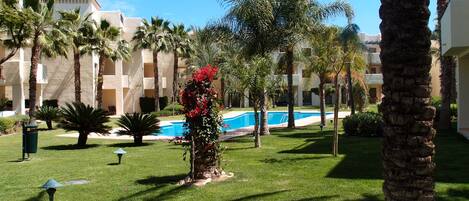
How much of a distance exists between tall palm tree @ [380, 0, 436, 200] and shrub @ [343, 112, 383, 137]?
582 inches

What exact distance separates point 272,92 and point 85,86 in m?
26.9

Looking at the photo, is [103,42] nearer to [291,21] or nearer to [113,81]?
[113,81]

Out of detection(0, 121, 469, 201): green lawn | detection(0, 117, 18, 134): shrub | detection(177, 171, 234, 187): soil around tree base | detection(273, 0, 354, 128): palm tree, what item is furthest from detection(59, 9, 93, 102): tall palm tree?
detection(177, 171, 234, 187): soil around tree base

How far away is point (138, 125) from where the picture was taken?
1905 centimetres

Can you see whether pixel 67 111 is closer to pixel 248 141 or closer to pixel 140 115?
pixel 140 115

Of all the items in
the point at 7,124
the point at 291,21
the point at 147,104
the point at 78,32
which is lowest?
the point at 7,124

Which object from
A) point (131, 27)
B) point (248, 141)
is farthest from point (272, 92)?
point (131, 27)

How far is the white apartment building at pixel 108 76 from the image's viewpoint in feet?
136

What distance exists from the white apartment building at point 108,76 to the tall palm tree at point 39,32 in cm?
674

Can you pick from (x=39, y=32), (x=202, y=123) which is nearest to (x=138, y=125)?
(x=202, y=123)

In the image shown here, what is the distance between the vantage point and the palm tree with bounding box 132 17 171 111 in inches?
1716

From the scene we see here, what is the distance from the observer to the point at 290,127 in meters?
26.6

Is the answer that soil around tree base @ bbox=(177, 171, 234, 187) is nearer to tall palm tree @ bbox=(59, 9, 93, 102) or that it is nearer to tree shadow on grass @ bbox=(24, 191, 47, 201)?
tree shadow on grass @ bbox=(24, 191, 47, 201)

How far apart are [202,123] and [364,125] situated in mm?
10809
